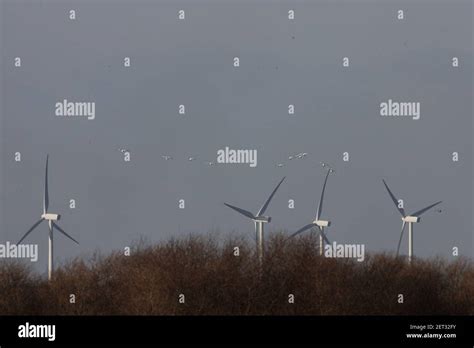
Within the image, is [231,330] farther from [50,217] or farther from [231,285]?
[50,217]

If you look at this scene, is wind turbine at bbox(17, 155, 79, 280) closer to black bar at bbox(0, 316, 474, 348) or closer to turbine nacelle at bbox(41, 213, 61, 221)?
turbine nacelle at bbox(41, 213, 61, 221)

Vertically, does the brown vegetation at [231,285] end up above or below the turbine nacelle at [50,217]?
below

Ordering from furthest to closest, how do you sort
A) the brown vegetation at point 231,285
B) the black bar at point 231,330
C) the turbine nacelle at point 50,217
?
1. the turbine nacelle at point 50,217
2. the brown vegetation at point 231,285
3. the black bar at point 231,330

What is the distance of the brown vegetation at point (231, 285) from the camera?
6234 cm

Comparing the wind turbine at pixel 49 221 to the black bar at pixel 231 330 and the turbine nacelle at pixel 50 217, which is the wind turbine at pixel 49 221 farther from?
the black bar at pixel 231 330

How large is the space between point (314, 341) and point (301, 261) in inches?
1240

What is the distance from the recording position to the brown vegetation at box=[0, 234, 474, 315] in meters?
62.3

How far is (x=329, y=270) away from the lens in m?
67.8

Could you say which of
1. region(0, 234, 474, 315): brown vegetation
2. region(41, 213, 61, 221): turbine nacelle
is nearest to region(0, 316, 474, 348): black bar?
region(0, 234, 474, 315): brown vegetation

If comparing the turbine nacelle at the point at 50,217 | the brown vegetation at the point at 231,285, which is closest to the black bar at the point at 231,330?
the brown vegetation at the point at 231,285

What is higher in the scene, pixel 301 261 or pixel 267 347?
pixel 301 261

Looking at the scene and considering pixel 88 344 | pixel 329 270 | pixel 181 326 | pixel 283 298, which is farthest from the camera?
pixel 329 270

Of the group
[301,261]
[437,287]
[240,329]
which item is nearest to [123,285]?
[301,261]

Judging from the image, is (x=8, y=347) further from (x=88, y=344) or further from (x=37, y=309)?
(x=37, y=309)
